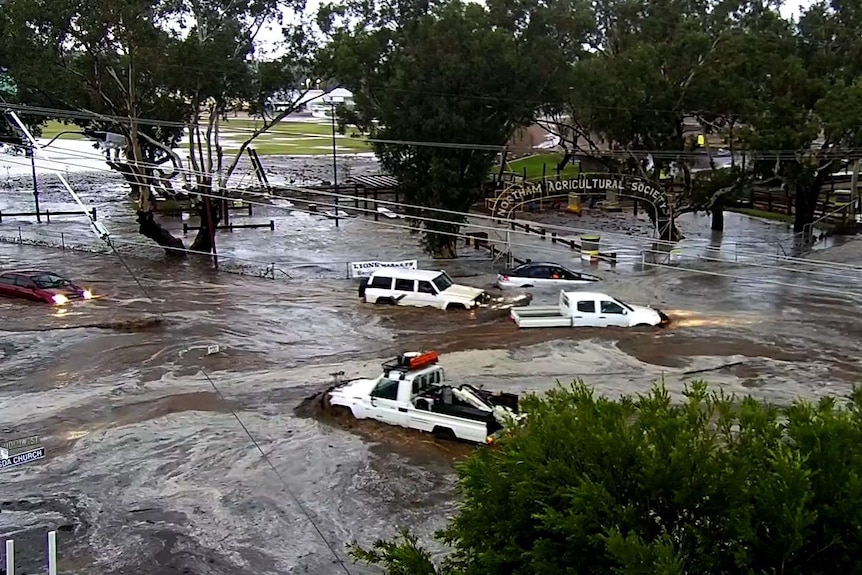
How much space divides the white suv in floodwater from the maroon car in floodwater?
888cm

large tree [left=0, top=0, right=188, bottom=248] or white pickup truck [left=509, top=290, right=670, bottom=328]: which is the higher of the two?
large tree [left=0, top=0, right=188, bottom=248]

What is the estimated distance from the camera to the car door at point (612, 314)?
941 inches

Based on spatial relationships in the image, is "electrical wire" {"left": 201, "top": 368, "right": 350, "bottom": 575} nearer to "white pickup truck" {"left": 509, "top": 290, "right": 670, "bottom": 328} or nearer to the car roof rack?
the car roof rack

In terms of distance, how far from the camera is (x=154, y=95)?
134 ft

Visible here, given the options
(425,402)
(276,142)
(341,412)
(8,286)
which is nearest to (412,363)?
(425,402)

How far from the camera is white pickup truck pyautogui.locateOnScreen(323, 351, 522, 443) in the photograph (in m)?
15.3

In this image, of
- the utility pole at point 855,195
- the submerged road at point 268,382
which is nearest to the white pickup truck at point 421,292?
the submerged road at point 268,382

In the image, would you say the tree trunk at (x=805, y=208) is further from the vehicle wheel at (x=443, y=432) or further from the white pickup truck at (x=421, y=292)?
the vehicle wheel at (x=443, y=432)

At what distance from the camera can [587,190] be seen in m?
35.9

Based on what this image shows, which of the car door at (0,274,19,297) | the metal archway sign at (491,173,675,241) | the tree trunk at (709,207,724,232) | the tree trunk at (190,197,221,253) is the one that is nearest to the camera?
the car door at (0,274,19,297)

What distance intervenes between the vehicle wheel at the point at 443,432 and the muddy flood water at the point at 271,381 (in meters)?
0.25

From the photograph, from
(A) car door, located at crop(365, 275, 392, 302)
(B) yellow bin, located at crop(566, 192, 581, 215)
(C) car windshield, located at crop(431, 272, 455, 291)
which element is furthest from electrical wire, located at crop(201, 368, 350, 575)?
(B) yellow bin, located at crop(566, 192, 581, 215)

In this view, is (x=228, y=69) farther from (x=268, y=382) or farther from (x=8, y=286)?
(x=268, y=382)

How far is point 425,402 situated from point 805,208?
31.6m
